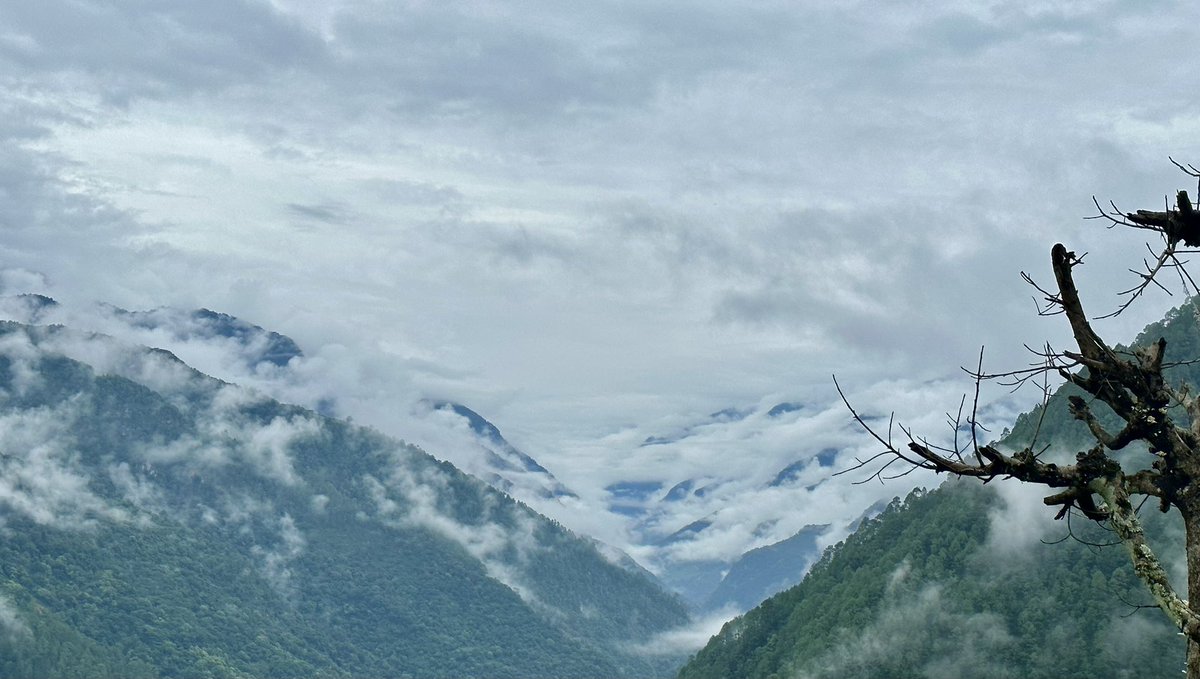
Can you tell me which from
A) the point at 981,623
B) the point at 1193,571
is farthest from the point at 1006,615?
the point at 1193,571

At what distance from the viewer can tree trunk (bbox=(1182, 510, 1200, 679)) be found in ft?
28.9

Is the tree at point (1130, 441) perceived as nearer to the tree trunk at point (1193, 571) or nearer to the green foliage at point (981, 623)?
the tree trunk at point (1193, 571)

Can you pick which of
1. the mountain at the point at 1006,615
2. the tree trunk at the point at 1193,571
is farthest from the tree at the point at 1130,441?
the mountain at the point at 1006,615

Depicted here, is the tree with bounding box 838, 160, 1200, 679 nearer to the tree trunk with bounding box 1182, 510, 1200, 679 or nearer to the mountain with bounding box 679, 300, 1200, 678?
the tree trunk with bounding box 1182, 510, 1200, 679

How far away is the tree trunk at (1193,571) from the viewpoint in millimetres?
8812

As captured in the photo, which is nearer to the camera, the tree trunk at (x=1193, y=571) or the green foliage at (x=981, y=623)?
the tree trunk at (x=1193, y=571)

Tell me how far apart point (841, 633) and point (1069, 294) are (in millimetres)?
186977

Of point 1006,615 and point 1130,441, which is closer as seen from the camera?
point 1130,441

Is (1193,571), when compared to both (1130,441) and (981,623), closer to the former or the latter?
(1130,441)

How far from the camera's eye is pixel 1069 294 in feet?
30.9

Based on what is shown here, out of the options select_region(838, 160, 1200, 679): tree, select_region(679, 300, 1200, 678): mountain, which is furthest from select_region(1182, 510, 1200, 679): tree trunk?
select_region(679, 300, 1200, 678): mountain

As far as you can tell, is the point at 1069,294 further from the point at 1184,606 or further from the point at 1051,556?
the point at 1051,556

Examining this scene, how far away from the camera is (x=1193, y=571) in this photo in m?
9.21

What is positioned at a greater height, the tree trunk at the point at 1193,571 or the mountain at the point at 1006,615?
the mountain at the point at 1006,615
